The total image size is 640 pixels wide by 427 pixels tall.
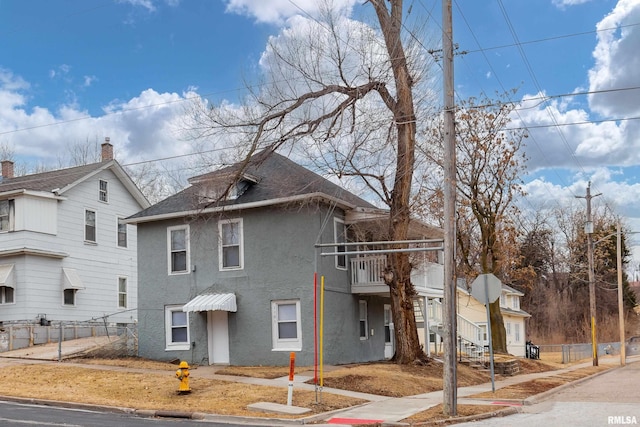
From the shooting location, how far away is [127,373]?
21.5 metres

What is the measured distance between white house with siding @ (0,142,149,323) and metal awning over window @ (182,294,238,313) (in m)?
9.62

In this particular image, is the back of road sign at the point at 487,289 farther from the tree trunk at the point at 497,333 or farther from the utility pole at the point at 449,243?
the tree trunk at the point at 497,333

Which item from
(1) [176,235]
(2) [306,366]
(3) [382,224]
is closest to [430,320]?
(3) [382,224]

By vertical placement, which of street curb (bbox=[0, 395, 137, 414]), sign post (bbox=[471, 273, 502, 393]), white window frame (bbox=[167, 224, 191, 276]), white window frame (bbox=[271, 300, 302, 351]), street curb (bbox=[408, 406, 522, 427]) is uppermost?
white window frame (bbox=[167, 224, 191, 276])

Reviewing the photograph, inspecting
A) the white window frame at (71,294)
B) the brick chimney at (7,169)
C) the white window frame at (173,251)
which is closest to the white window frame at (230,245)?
the white window frame at (173,251)

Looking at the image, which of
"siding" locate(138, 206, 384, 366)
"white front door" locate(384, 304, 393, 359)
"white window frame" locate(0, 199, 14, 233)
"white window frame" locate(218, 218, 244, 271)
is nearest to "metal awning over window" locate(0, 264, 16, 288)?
"white window frame" locate(0, 199, 14, 233)

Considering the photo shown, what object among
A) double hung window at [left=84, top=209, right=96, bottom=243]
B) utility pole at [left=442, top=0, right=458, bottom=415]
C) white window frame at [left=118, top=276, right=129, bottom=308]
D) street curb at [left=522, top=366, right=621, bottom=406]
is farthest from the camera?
white window frame at [left=118, top=276, right=129, bottom=308]

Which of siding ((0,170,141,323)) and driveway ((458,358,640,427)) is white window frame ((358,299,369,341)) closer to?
driveway ((458,358,640,427))

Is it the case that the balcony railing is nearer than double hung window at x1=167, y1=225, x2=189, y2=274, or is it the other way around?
the balcony railing

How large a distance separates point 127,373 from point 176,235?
6.72 metres

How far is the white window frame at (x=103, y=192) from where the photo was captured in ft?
116

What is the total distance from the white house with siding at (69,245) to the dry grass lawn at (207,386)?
7825mm

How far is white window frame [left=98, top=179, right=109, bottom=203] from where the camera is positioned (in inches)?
1394

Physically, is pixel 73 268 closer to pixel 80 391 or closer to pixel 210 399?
pixel 80 391
